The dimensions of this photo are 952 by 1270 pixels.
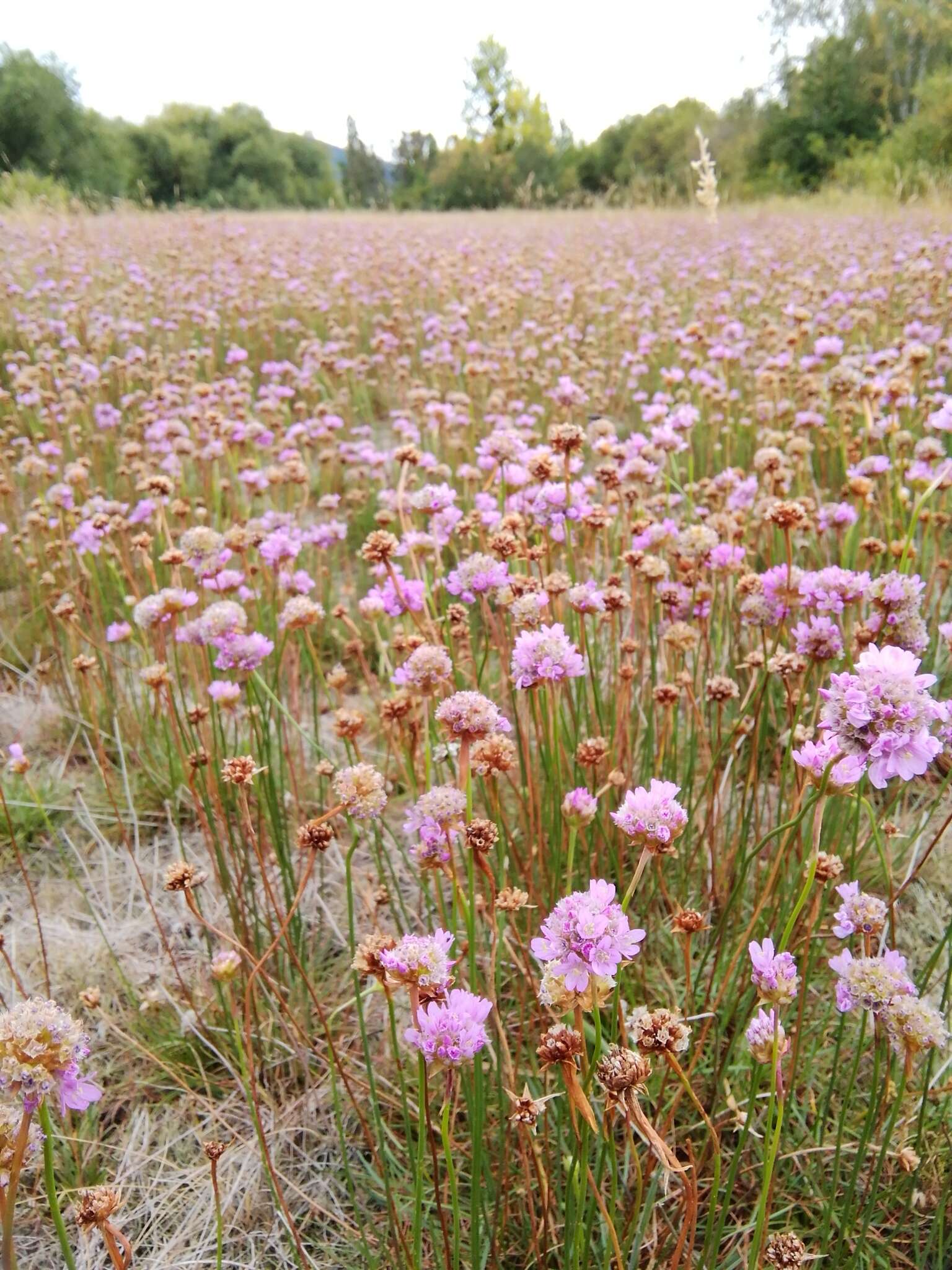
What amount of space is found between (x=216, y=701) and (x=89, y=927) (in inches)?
30.4

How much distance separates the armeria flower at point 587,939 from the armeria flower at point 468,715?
0.27 metres

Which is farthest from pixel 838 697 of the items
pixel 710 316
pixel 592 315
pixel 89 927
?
pixel 592 315

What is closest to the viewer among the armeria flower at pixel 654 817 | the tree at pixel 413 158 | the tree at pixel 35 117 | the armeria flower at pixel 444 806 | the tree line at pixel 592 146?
the armeria flower at pixel 654 817

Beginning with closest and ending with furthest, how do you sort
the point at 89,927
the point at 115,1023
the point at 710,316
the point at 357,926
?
the point at 115,1023, the point at 357,926, the point at 89,927, the point at 710,316

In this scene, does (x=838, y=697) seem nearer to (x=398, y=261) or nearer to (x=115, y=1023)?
(x=115, y=1023)

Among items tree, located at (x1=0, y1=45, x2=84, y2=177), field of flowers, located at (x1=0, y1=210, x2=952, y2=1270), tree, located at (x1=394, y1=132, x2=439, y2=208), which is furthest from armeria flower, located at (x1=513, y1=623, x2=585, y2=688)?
tree, located at (x1=394, y1=132, x2=439, y2=208)

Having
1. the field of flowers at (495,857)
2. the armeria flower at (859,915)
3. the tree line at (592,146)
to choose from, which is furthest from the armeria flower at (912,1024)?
the tree line at (592,146)

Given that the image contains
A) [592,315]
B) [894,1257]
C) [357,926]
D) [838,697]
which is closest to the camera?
[838,697]

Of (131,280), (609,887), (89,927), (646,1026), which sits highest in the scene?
(131,280)

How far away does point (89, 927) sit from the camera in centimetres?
223

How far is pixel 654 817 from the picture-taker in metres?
1.02

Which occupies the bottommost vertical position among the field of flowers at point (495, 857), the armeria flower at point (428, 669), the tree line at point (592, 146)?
the field of flowers at point (495, 857)

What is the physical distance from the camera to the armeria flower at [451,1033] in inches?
36.0

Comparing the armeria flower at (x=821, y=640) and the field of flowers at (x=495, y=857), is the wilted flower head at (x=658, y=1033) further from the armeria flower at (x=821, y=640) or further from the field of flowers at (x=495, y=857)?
the armeria flower at (x=821, y=640)
